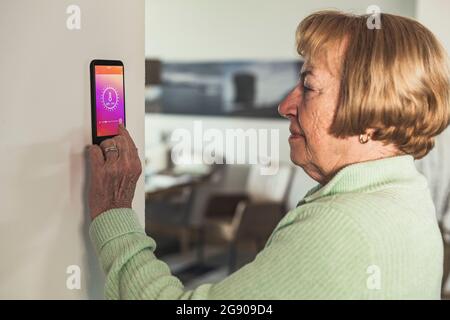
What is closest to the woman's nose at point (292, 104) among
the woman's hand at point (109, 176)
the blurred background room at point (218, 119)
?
the woman's hand at point (109, 176)

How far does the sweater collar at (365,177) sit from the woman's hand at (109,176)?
272 millimetres

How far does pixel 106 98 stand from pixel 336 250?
421mm

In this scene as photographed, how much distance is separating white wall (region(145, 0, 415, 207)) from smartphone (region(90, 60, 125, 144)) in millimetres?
3734

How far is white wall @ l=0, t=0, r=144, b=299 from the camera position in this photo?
0.81 meters

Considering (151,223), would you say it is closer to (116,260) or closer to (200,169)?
(200,169)

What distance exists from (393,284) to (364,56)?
11.9 inches

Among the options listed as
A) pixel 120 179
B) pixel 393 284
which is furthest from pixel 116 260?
pixel 393 284

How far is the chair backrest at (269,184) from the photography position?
4648 millimetres

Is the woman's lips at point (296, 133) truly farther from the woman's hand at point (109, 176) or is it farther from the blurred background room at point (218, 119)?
the blurred background room at point (218, 119)

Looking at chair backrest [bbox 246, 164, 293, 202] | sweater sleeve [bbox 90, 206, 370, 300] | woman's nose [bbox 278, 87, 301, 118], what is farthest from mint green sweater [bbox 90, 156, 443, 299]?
chair backrest [bbox 246, 164, 293, 202]

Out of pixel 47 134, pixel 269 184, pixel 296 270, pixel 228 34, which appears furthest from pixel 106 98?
pixel 228 34

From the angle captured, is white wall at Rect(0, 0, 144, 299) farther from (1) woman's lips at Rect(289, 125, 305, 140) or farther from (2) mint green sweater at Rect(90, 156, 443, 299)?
(1) woman's lips at Rect(289, 125, 305, 140)

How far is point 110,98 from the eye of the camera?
3.07 feet

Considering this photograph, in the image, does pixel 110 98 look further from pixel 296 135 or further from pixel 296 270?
pixel 296 270
